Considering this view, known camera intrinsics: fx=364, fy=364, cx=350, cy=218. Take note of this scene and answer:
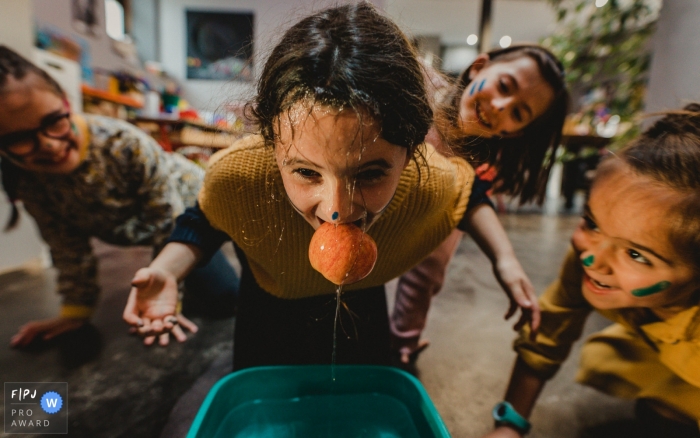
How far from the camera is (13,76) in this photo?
771mm

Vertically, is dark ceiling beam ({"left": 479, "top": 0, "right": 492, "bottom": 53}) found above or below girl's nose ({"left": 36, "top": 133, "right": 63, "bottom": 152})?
above

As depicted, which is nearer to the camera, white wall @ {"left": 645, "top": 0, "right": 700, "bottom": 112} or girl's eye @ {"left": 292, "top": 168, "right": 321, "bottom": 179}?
girl's eye @ {"left": 292, "top": 168, "right": 321, "bottom": 179}

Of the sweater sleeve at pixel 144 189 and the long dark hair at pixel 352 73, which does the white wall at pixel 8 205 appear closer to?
the sweater sleeve at pixel 144 189

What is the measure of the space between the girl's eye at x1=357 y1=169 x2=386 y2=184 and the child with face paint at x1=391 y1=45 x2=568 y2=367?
0.88 ft

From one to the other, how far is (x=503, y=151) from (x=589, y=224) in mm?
358

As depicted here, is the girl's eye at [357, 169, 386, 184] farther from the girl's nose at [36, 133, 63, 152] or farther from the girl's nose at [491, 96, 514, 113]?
the girl's nose at [36, 133, 63, 152]

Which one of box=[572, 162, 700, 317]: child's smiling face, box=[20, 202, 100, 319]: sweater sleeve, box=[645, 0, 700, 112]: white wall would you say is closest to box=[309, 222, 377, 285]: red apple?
box=[572, 162, 700, 317]: child's smiling face

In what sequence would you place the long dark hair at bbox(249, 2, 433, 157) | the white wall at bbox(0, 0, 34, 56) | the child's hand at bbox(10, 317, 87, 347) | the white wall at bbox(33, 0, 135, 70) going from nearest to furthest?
1. the long dark hair at bbox(249, 2, 433, 157)
2. the child's hand at bbox(10, 317, 87, 347)
3. the white wall at bbox(0, 0, 34, 56)
4. the white wall at bbox(33, 0, 135, 70)

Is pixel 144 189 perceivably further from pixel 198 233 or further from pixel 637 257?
pixel 637 257

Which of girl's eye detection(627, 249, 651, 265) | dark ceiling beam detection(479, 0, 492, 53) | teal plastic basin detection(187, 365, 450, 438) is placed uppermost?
dark ceiling beam detection(479, 0, 492, 53)

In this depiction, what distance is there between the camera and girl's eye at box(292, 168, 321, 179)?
16.1 inches

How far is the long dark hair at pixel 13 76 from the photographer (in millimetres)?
771

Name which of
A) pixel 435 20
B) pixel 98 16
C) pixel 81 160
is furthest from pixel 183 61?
pixel 81 160

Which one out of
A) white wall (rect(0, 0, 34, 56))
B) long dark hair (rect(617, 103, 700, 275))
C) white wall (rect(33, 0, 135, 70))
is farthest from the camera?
white wall (rect(33, 0, 135, 70))
